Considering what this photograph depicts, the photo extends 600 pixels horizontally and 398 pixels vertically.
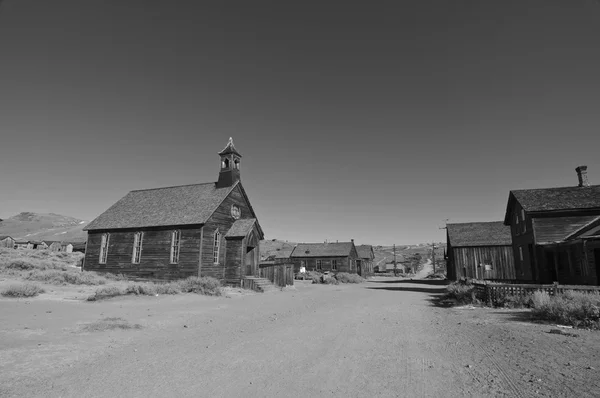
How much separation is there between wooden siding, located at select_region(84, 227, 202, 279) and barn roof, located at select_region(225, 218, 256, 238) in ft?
9.53

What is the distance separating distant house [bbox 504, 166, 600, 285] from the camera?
20.1 m

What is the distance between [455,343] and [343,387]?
451cm

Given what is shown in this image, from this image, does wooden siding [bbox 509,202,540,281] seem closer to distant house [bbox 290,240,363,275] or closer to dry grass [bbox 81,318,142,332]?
dry grass [bbox 81,318,142,332]

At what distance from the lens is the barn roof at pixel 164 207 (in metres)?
26.9

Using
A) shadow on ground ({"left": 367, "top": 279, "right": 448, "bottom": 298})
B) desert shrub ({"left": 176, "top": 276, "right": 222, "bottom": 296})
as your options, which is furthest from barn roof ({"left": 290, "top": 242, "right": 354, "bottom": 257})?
desert shrub ({"left": 176, "top": 276, "right": 222, "bottom": 296})

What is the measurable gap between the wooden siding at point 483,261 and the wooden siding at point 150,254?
2746 cm

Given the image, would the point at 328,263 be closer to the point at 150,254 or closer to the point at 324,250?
the point at 324,250

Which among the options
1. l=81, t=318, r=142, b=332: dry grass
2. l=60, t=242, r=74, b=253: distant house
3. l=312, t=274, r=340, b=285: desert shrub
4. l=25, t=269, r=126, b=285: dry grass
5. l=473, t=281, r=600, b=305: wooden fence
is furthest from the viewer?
l=60, t=242, r=74, b=253: distant house

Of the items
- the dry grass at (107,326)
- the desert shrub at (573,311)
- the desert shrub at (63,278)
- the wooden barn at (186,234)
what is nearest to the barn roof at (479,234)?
the wooden barn at (186,234)

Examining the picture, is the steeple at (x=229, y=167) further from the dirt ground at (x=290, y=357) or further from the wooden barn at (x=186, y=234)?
the dirt ground at (x=290, y=357)

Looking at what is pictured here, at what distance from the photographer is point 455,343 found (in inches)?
337

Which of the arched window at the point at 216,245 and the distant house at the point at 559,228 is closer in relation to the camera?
the distant house at the point at 559,228

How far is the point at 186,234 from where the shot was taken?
25.9 meters

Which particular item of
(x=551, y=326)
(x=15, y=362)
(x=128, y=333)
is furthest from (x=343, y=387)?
(x=551, y=326)
